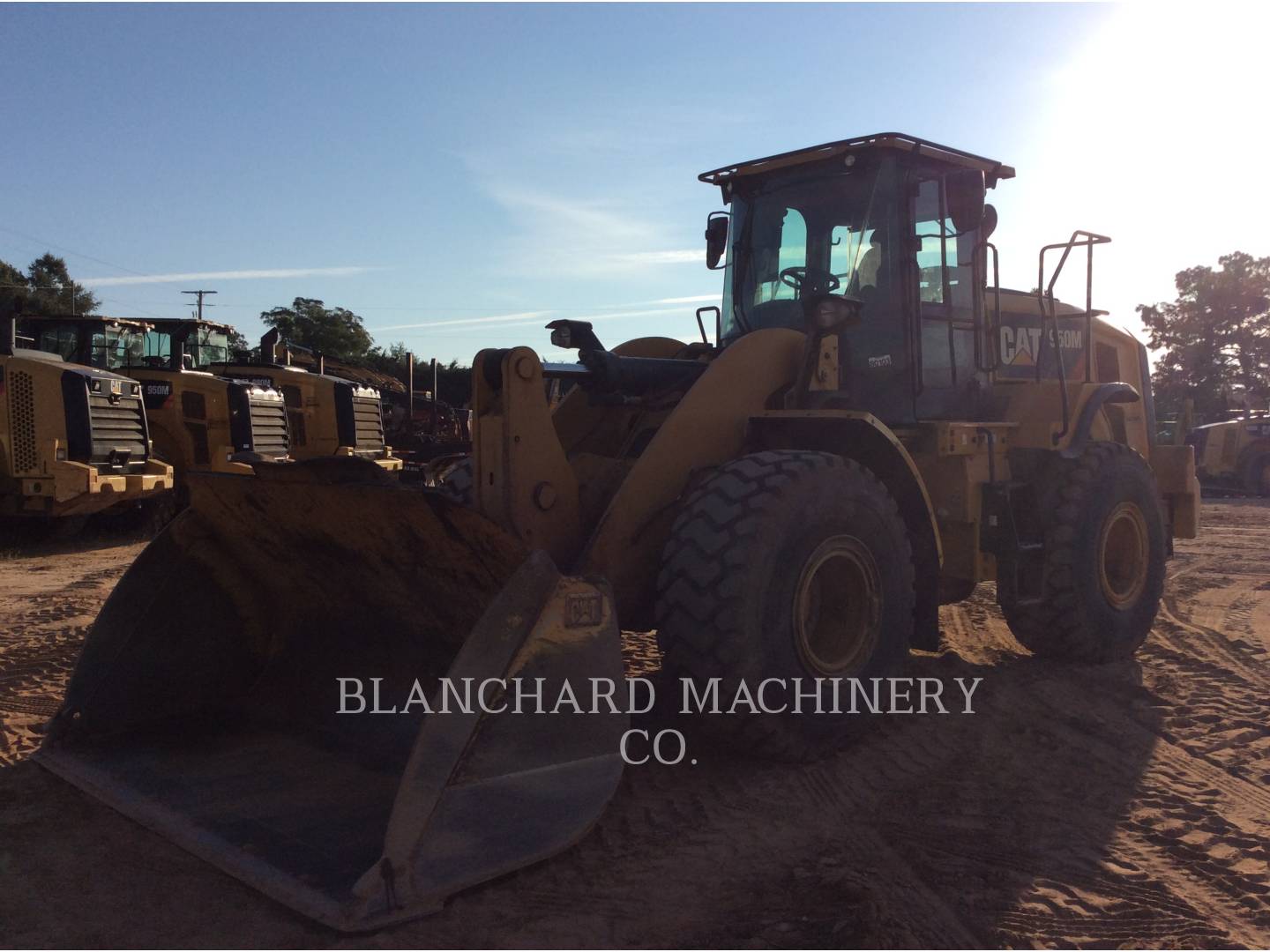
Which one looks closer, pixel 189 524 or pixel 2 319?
pixel 189 524

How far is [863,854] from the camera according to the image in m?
3.49

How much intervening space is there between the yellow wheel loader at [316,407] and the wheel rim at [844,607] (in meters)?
12.2

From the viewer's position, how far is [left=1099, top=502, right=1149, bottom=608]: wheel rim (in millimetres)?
6617

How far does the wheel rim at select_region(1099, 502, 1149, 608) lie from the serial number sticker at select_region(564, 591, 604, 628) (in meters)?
4.29

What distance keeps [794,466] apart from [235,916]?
2486 millimetres

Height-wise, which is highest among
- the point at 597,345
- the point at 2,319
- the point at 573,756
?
the point at 2,319

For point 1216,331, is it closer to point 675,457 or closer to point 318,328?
point 318,328

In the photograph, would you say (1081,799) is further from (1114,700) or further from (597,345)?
(597,345)

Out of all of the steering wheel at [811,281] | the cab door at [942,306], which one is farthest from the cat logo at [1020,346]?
the steering wheel at [811,281]

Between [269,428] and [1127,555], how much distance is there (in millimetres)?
11069

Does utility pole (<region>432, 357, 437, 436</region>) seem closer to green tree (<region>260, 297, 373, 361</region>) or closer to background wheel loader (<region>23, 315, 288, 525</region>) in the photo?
background wheel loader (<region>23, 315, 288, 525</region>)

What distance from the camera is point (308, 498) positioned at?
4203 mm

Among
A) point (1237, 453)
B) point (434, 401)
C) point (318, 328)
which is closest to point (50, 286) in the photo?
point (318, 328)

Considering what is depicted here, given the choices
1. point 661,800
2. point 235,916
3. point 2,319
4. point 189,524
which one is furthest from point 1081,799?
point 2,319
